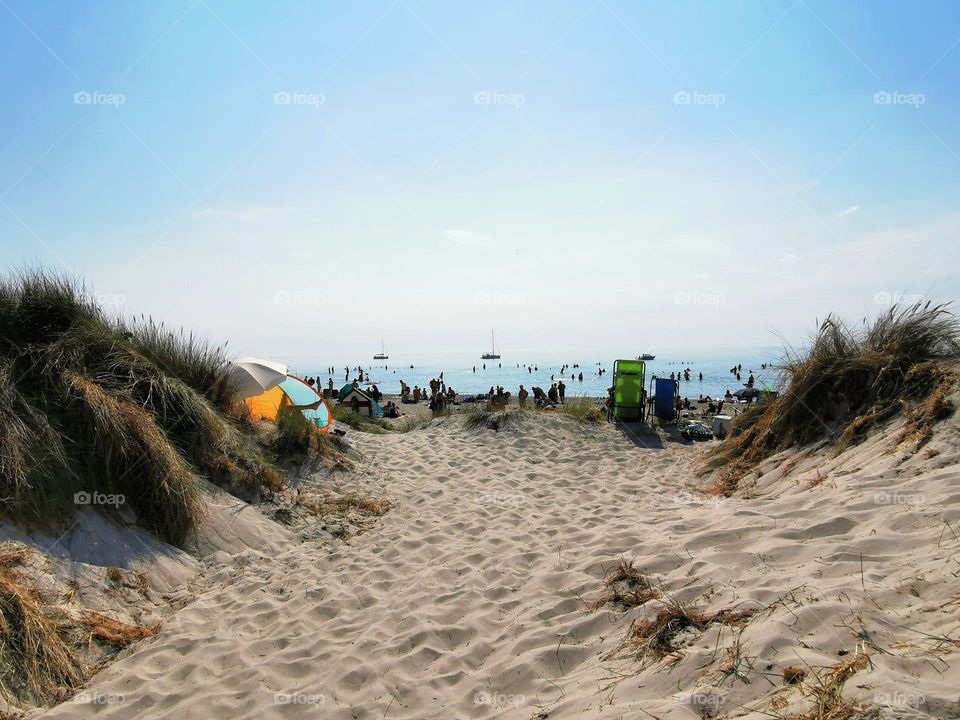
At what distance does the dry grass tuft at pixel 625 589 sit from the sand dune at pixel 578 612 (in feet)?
0.29

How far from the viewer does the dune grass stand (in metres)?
4.76

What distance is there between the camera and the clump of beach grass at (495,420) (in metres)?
11.4

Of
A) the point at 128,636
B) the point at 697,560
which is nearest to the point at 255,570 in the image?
the point at 128,636

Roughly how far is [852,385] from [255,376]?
32.0ft

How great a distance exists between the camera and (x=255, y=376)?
10.5 m

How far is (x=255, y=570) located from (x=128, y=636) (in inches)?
55.0

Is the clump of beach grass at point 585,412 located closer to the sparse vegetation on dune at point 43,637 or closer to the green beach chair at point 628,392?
the green beach chair at point 628,392

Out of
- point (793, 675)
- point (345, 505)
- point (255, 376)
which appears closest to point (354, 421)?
point (255, 376)

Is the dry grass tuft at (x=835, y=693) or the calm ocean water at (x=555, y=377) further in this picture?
the calm ocean water at (x=555, y=377)

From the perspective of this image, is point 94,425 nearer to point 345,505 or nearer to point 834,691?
point 345,505

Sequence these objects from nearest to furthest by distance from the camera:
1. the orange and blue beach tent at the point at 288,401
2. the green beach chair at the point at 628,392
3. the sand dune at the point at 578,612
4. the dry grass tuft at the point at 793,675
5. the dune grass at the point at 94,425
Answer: the dry grass tuft at the point at 793,675, the sand dune at the point at 578,612, the dune grass at the point at 94,425, the orange and blue beach tent at the point at 288,401, the green beach chair at the point at 628,392

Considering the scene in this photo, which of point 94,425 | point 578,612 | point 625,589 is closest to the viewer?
point 578,612

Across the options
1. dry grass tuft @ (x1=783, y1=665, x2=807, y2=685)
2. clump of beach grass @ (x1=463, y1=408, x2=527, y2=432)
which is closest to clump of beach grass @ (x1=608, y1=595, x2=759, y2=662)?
dry grass tuft @ (x1=783, y1=665, x2=807, y2=685)

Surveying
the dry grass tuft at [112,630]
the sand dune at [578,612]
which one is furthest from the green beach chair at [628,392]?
the dry grass tuft at [112,630]
